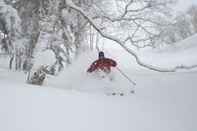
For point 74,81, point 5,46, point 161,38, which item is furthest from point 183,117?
point 161,38

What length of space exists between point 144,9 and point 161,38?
1.36 meters

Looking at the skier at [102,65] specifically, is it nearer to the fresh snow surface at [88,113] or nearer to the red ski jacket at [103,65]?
the red ski jacket at [103,65]

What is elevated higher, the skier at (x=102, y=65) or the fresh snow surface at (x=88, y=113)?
the skier at (x=102, y=65)

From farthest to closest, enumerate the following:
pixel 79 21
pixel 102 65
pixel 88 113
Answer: pixel 79 21
pixel 102 65
pixel 88 113

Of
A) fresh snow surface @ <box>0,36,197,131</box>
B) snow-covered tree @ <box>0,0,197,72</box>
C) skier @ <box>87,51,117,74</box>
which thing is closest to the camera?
fresh snow surface @ <box>0,36,197,131</box>

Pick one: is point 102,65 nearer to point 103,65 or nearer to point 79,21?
point 103,65

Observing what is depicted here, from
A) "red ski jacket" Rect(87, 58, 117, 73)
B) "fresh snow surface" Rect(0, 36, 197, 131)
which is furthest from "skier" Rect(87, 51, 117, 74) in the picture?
"fresh snow surface" Rect(0, 36, 197, 131)

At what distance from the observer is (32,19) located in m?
11.7

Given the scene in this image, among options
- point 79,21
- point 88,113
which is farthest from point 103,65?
point 79,21

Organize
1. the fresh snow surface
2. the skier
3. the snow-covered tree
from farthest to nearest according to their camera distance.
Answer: the snow-covered tree → the skier → the fresh snow surface

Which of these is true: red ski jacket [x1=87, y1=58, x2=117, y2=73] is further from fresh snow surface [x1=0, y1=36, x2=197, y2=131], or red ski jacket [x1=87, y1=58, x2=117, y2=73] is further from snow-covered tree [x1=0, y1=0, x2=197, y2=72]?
snow-covered tree [x1=0, y1=0, x2=197, y2=72]

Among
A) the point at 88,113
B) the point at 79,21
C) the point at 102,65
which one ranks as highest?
the point at 79,21

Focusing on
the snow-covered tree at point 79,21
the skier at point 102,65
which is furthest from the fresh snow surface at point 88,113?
the snow-covered tree at point 79,21

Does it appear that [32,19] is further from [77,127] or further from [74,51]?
[77,127]
